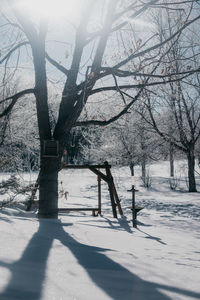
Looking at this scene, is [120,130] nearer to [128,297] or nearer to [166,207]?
[166,207]

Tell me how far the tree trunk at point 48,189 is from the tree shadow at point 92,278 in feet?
10.8

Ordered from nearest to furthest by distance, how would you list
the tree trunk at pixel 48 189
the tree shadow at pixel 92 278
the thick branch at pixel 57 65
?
the tree shadow at pixel 92 278 < the tree trunk at pixel 48 189 < the thick branch at pixel 57 65

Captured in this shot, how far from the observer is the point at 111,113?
24359 millimetres

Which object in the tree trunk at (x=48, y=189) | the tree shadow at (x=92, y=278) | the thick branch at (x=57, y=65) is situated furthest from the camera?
the thick branch at (x=57, y=65)

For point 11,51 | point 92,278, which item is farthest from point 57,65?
point 92,278

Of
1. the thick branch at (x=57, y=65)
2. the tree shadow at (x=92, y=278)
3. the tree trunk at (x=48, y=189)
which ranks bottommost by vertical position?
the tree shadow at (x=92, y=278)

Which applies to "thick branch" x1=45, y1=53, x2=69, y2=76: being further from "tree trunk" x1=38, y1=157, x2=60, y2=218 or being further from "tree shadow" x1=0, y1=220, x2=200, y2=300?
"tree shadow" x1=0, y1=220, x2=200, y2=300

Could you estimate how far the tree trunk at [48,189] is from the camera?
6.38 meters

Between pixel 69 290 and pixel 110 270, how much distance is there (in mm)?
608

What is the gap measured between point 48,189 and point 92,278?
4.22m

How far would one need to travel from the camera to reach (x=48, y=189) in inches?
251

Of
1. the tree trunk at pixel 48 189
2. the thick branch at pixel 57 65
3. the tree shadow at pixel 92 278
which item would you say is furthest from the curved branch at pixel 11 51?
the tree shadow at pixel 92 278

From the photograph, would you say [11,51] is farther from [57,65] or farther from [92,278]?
[92,278]

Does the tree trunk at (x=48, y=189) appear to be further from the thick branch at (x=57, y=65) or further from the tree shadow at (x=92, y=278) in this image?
the tree shadow at (x=92, y=278)
